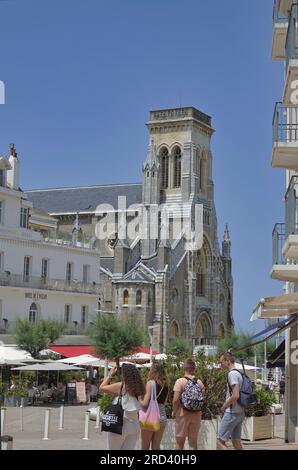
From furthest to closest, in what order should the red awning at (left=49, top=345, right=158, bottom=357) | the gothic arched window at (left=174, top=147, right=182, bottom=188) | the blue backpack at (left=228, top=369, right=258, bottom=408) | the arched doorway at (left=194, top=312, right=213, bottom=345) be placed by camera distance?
the gothic arched window at (left=174, top=147, right=182, bottom=188), the arched doorway at (left=194, top=312, right=213, bottom=345), the red awning at (left=49, top=345, right=158, bottom=357), the blue backpack at (left=228, top=369, right=258, bottom=408)

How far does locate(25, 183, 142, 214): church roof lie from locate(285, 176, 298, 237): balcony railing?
2516 inches

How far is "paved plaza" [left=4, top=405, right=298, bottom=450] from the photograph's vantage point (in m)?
14.9

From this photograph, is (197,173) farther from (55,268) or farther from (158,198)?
(55,268)

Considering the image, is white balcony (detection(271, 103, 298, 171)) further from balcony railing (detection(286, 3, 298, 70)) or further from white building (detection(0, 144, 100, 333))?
white building (detection(0, 144, 100, 333))

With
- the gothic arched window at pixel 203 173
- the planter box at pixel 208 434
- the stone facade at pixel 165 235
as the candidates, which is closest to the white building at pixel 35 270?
the stone facade at pixel 165 235

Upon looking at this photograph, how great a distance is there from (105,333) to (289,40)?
29.4 m

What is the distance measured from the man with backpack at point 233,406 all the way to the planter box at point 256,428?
517cm

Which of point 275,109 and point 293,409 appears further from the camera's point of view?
point 293,409

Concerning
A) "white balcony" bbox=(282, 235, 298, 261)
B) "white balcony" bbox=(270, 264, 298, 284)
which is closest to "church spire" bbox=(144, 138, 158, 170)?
"white balcony" bbox=(270, 264, 298, 284)

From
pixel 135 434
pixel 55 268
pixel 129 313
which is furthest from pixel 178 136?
pixel 135 434

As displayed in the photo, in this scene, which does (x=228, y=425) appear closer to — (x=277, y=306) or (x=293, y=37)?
(x=277, y=306)

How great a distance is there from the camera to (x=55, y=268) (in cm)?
5188

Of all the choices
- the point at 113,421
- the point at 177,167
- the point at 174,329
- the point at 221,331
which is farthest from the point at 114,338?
the point at 177,167

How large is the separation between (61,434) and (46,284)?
31.4m
